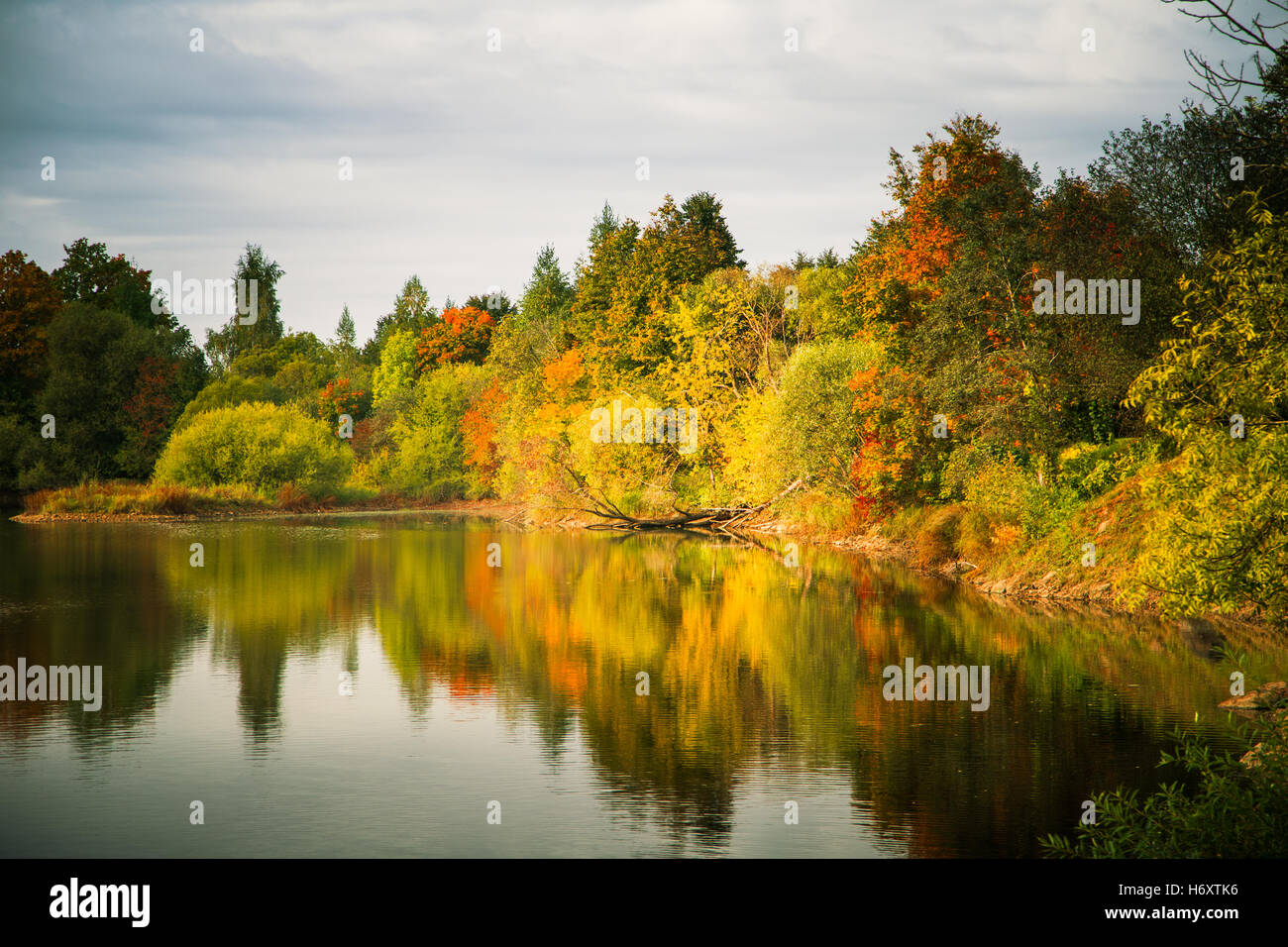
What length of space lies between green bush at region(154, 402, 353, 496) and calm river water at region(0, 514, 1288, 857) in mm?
36440

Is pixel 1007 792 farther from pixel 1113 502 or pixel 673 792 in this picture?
pixel 1113 502

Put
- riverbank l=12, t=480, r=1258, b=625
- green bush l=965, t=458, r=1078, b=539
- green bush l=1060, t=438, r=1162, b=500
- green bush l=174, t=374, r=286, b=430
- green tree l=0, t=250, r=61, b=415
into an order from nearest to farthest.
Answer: riverbank l=12, t=480, r=1258, b=625 → green bush l=1060, t=438, r=1162, b=500 → green bush l=965, t=458, r=1078, b=539 → green bush l=174, t=374, r=286, b=430 → green tree l=0, t=250, r=61, b=415

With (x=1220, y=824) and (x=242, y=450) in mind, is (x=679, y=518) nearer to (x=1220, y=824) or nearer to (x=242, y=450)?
(x=242, y=450)

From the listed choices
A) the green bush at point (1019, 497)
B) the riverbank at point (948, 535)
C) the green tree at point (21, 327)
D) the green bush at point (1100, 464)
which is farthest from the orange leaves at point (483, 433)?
the green bush at point (1100, 464)

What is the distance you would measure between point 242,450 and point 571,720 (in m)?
55.3

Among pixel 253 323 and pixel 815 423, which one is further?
pixel 253 323

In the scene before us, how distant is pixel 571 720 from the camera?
14688 mm

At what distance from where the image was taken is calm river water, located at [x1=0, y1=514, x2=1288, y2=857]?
10.3 meters

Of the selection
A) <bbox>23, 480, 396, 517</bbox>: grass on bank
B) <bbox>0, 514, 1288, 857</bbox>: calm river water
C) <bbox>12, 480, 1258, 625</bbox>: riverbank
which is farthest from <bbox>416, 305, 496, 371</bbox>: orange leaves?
<bbox>0, 514, 1288, 857</bbox>: calm river water

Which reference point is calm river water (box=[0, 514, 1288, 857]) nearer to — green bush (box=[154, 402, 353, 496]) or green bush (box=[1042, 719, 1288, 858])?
green bush (box=[1042, 719, 1288, 858])

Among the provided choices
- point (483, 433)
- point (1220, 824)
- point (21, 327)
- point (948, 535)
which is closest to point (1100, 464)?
point (948, 535)

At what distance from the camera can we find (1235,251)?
1413 cm

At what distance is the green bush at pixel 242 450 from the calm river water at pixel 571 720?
120 feet

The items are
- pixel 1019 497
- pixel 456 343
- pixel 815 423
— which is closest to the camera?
pixel 1019 497
